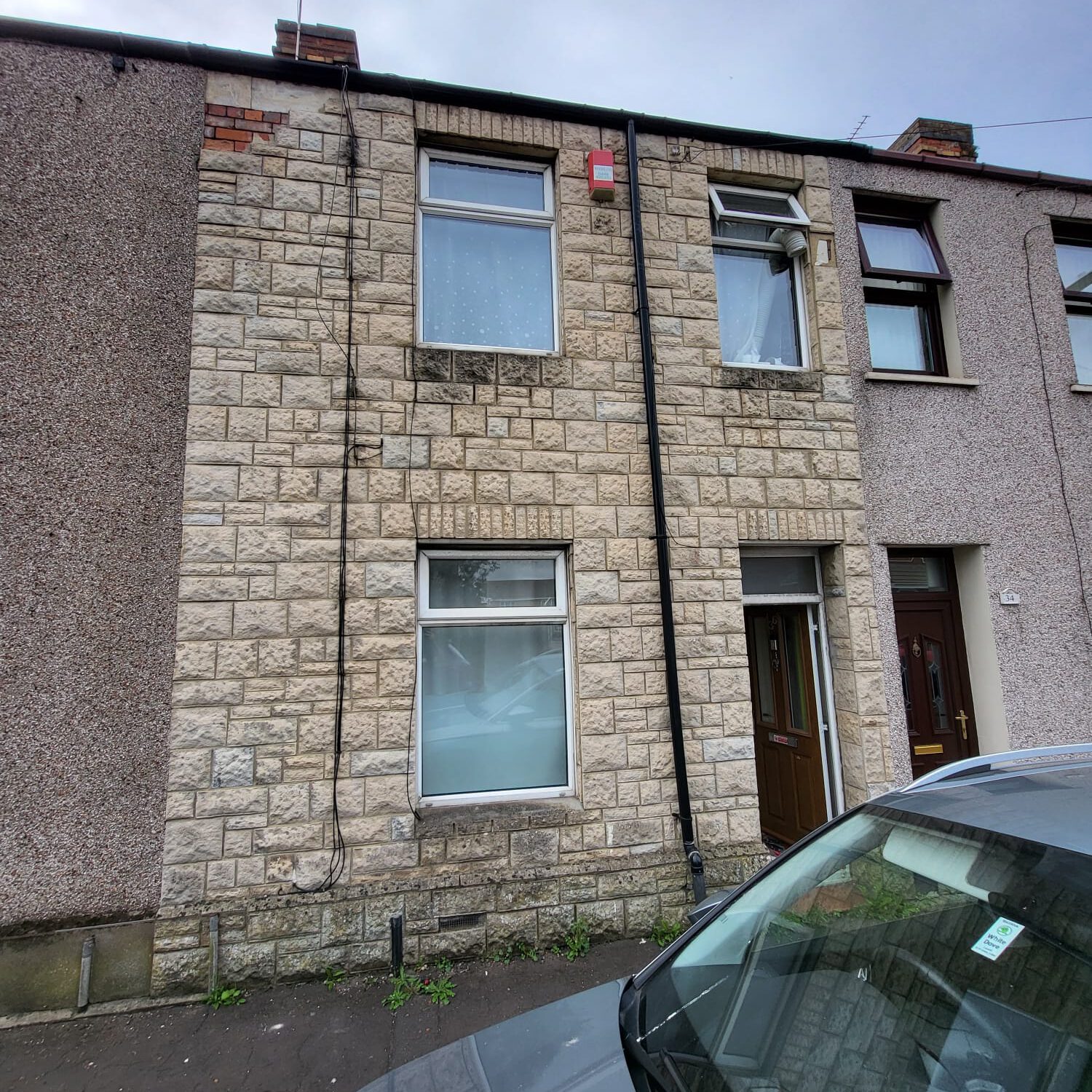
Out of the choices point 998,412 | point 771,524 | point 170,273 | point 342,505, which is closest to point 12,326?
point 170,273

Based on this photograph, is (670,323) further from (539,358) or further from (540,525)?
(540,525)

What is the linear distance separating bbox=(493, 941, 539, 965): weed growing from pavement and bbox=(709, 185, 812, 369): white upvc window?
4515mm

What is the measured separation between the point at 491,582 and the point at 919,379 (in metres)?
3.91

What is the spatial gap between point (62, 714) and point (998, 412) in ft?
23.7

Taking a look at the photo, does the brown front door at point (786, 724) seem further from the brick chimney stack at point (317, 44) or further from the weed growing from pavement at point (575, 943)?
the brick chimney stack at point (317, 44)

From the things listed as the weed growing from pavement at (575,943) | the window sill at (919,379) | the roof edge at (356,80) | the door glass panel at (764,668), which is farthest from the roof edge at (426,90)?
the weed growing from pavement at (575,943)

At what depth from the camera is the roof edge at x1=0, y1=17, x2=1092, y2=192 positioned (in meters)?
4.24

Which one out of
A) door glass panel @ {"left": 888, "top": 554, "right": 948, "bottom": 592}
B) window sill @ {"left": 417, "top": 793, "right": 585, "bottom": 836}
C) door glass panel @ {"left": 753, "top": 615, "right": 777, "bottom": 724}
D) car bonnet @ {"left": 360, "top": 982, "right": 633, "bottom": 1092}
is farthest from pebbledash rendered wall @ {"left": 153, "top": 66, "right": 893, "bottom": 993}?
car bonnet @ {"left": 360, "top": 982, "right": 633, "bottom": 1092}

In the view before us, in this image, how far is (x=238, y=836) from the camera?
3.79 m

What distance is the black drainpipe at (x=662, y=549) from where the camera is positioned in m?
4.20

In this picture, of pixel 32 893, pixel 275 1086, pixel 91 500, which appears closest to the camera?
pixel 275 1086

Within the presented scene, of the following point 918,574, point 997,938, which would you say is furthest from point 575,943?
point 918,574

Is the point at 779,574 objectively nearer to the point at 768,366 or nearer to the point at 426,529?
the point at 768,366

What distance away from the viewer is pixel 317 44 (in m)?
4.64
